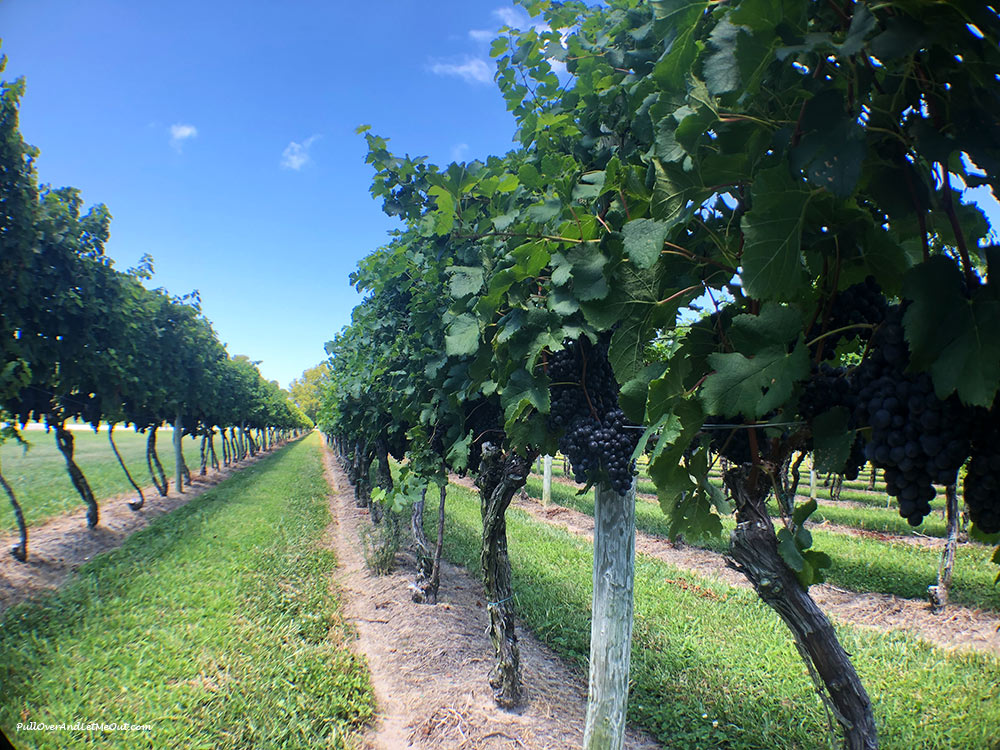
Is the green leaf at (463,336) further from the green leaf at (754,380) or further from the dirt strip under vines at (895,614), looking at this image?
the dirt strip under vines at (895,614)

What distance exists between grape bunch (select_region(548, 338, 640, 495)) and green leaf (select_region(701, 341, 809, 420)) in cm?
131

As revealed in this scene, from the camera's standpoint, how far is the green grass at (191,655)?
13.5 feet

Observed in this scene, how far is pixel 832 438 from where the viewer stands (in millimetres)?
1075

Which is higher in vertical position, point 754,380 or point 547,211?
point 547,211

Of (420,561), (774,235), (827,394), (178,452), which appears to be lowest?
(420,561)

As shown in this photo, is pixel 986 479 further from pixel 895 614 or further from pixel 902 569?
pixel 902 569

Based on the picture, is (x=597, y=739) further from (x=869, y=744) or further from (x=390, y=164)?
(x=390, y=164)

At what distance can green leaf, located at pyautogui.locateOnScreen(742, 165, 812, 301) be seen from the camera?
0.89m

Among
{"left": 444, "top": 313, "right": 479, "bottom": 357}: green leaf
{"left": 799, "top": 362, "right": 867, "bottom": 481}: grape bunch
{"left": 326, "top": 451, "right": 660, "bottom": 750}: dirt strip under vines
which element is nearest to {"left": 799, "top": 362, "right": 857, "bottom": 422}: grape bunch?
{"left": 799, "top": 362, "right": 867, "bottom": 481}: grape bunch

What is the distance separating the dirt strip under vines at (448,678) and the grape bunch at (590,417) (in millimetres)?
2798

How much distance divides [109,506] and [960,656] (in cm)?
1810

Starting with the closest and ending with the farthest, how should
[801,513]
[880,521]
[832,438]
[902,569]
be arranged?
[832,438], [801,513], [902,569], [880,521]

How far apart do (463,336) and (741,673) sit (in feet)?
16.6

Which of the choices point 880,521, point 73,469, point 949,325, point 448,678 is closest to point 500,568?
point 448,678
